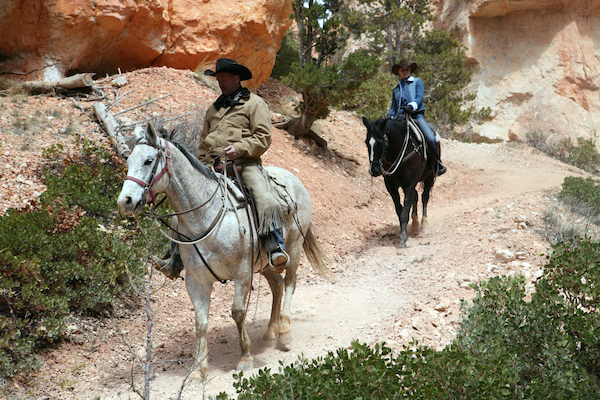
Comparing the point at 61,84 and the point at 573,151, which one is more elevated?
the point at 61,84

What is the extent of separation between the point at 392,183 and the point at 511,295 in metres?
5.89

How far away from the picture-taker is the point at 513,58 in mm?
28109

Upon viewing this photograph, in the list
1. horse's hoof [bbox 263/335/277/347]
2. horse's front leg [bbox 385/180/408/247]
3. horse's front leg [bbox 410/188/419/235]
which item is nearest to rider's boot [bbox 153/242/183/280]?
horse's hoof [bbox 263/335/277/347]

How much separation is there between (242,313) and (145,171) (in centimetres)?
166

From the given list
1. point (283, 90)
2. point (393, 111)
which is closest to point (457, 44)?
point (283, 90)

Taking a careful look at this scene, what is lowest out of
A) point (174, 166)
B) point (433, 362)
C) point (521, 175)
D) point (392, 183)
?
point (521, 175)

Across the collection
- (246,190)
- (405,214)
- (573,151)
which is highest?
(246,190)

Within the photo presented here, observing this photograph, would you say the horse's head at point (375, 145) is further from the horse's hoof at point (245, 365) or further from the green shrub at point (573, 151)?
the green shrub at point (573, 151)

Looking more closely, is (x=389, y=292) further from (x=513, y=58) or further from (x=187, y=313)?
(x=513, y=58)

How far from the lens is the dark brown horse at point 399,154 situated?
9445 mm

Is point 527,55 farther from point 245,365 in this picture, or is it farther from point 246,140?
point 245,365

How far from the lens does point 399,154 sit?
390 inches

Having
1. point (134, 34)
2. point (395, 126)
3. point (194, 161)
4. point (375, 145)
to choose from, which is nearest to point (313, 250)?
point (194, 161)

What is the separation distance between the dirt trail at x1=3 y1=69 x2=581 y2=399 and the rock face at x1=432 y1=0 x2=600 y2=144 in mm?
13892
